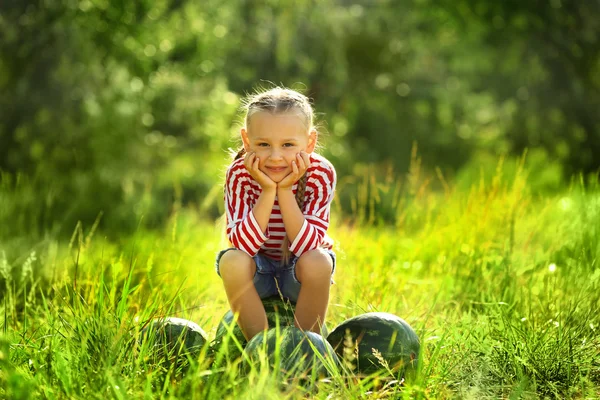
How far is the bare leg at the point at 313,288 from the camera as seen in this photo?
2.96 metres

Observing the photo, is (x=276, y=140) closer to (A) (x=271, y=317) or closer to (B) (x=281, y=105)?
(B) (x=281, y=105)

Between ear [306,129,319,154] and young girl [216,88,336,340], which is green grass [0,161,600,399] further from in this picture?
ear [306,129,319,154]

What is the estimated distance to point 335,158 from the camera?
11.2 m

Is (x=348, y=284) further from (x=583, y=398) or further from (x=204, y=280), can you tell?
(x=583, y=398)

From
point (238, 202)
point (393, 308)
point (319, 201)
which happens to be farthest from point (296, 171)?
point (393, 308)

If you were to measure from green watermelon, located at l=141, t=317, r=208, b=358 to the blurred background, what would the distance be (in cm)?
97

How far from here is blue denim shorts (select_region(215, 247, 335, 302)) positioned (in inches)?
125

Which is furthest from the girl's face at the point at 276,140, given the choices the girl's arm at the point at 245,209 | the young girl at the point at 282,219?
the girl's arm at the point at 245,209

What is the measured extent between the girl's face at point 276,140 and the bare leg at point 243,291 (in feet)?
1.22

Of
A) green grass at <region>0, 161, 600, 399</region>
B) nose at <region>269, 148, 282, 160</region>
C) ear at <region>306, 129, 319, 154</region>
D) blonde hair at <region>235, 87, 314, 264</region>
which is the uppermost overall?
blonde hair at <region>235, 87, 314, 264</region>

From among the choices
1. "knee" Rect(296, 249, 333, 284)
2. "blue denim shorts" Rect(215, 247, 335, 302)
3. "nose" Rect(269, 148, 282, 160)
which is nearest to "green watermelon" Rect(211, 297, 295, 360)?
"blue denim shorts" Rect(215, 247, 335, 302)

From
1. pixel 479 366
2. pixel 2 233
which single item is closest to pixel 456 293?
pixel 479 366

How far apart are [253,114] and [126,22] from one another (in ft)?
13.8

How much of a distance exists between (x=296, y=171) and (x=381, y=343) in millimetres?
773
